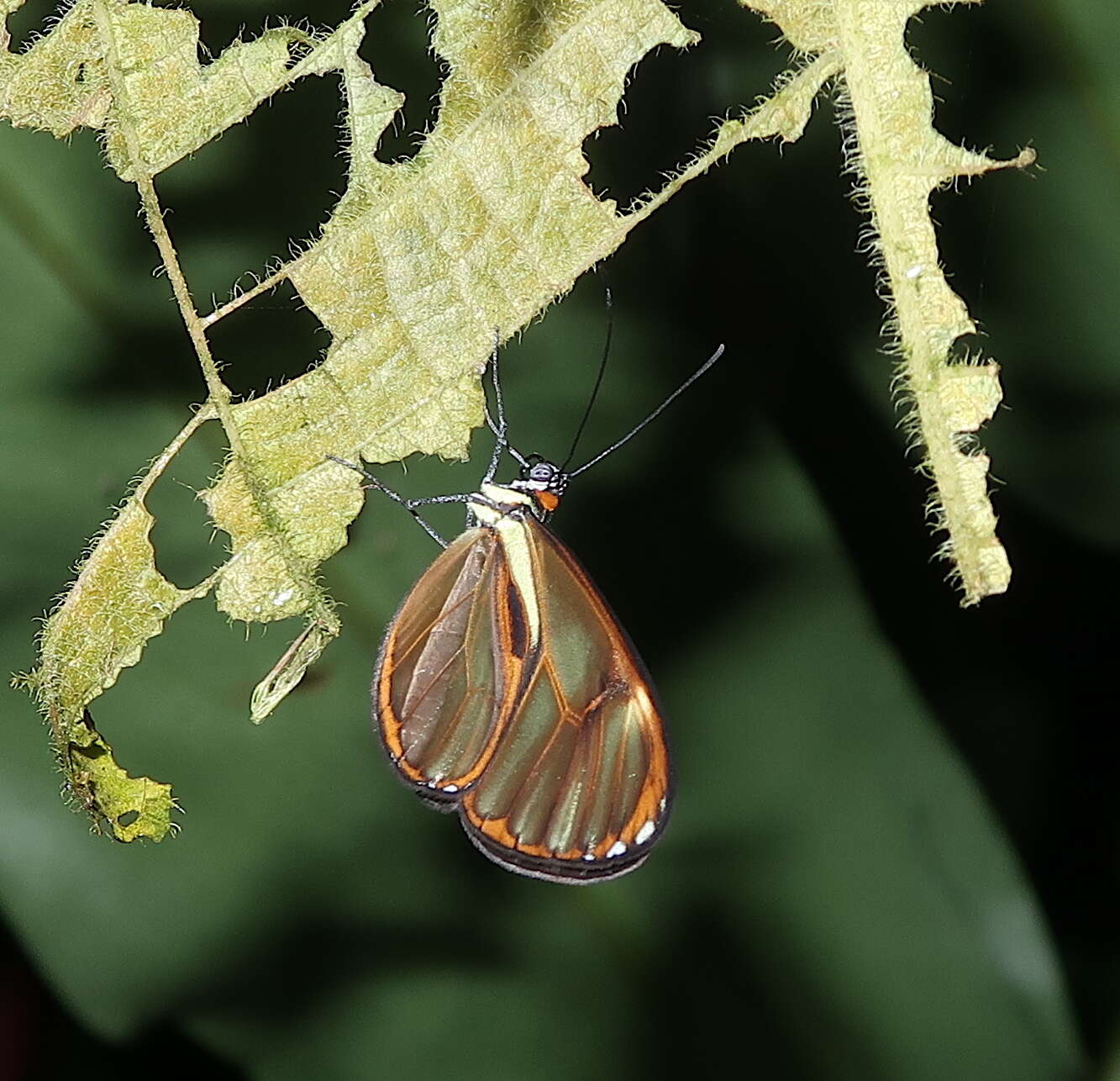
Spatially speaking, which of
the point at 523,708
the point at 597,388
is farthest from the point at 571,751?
the point at 597,388

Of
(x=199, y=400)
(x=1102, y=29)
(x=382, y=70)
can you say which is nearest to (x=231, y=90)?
(x=382, y=70)

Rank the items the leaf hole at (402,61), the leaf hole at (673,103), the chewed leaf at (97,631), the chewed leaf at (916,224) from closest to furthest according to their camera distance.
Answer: the chewed leaf at (916,224), the chewed leaf at (97,631), the leaf hole at (402,61), the leaf hole at (673,103)

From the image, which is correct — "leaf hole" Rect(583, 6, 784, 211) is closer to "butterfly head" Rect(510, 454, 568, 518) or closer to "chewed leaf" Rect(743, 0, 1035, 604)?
"butterfly head" Rect(510, 454, 568, 518)

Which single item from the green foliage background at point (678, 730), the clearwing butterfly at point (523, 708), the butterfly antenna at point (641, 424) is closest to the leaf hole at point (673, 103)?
the green foliage background at point (678, 730)

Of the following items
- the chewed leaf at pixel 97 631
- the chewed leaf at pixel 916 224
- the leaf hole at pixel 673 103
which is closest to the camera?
the chewed leaf at pixel 916 224

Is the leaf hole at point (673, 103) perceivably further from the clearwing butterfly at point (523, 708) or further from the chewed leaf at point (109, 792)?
the chewed leaf at point (109, 792)

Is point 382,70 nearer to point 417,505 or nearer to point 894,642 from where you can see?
point 417,505

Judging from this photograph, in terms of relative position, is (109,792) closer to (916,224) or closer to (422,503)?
(422,503)
